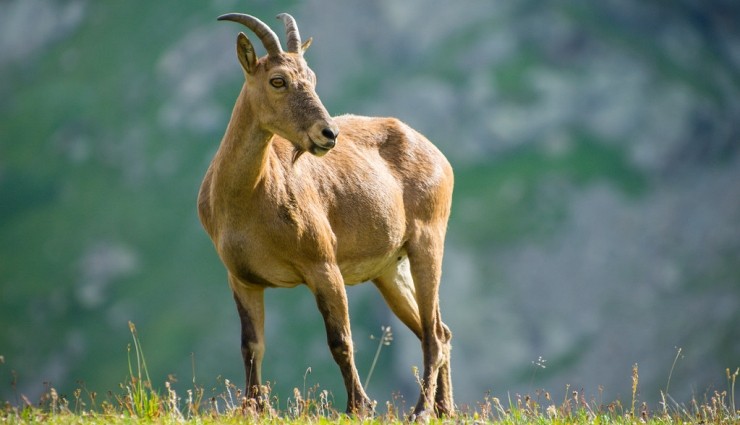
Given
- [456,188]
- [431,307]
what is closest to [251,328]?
[431,307]

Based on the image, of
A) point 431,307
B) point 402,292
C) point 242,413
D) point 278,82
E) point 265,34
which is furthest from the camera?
point 402,292

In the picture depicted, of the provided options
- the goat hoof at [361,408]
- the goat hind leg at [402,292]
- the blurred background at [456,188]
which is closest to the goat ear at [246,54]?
the goat hind leg at [402,292]

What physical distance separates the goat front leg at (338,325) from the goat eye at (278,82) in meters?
1.61

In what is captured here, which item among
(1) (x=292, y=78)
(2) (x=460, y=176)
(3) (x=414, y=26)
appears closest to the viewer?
(1) (x=292, y=78)

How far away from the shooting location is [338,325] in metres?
Result: 9.74

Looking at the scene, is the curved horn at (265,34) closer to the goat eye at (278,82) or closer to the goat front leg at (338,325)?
the goat eye at (278,82)

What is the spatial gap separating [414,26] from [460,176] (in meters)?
10.3

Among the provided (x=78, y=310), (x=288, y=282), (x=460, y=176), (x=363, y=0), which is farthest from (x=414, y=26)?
(x=288, y=282)

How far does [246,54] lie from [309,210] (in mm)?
1446

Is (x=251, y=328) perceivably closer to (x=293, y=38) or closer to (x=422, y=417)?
(x=422, y=417)

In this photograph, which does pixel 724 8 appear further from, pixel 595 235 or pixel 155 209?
pixel 155 209

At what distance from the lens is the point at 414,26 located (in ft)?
215

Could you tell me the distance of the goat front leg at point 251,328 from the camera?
32.8ft

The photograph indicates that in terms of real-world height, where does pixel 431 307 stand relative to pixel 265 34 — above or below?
below
